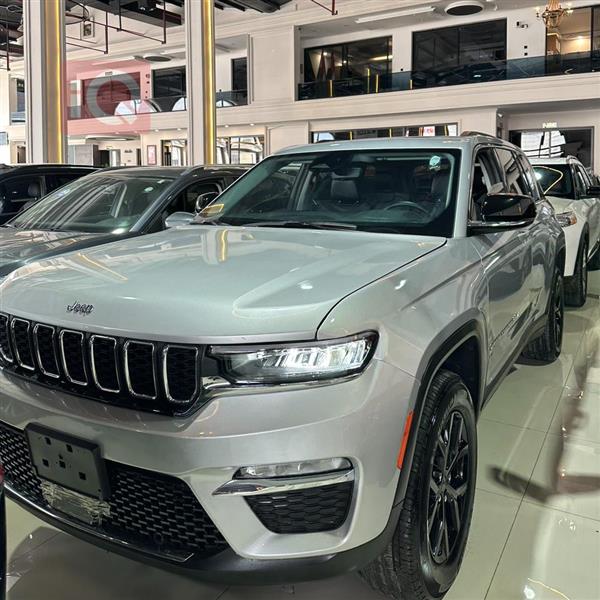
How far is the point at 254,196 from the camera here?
3.12m

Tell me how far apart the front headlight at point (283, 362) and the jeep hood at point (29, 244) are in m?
2.45

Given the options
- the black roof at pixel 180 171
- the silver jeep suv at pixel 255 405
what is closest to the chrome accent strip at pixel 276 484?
the silver jeep suv at pixel 255 405

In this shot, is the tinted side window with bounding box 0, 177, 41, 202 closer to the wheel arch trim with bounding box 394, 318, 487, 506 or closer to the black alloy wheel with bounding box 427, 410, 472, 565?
the wheel arch trim with bounding box 394, 318, 487, 506

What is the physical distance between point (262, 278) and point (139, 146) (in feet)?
93.9

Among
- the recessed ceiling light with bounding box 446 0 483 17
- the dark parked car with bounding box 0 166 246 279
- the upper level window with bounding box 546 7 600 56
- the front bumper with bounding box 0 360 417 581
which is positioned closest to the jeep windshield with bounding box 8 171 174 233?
the dark parked car with bounding box 0 166 246 279

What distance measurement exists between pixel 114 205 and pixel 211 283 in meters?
3.26

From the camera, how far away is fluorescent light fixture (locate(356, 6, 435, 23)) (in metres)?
21.0

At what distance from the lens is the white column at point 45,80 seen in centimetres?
842

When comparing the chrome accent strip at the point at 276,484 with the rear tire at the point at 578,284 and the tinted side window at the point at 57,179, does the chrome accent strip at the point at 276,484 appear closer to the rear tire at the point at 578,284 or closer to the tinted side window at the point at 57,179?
the tinted side window at the point at 57,179

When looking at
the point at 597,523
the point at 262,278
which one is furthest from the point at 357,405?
the point at 597,523

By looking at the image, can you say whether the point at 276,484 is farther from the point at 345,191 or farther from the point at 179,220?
the point at 179,220

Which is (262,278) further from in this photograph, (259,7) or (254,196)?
(259,7)

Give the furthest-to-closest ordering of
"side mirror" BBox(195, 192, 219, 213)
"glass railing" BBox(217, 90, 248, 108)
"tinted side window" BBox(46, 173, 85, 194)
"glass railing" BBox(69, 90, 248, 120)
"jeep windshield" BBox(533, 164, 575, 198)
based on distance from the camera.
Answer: "glass railing" BBox(69, 90, 248, 120) → "glass railing" BBox(217, 90, 248, 108) → "jeep windshield" BBox(533, 164, 575, 198) → "tinted side window" BBox(46, 173, 85, 194) → "side mirror" BBox(195, 192, 219, 213)

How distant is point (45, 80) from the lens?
8.64 meters
